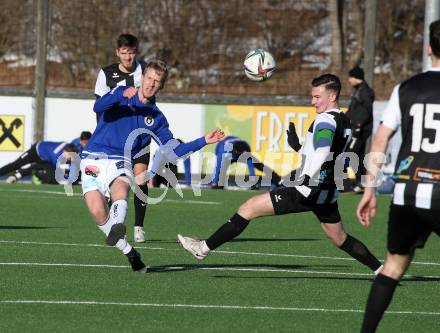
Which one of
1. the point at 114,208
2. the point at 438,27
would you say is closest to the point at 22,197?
the point at 114,208

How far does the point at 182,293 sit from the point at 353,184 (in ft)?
45.0

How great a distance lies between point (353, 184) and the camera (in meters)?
23.2

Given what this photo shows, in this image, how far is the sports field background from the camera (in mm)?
8562

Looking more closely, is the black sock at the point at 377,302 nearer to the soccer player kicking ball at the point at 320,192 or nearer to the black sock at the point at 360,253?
the soccer player kicking ball at the point at 320,192

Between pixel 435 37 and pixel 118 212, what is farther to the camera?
pixel 118 212

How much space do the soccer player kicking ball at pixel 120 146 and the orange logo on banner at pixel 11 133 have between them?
1218 cm

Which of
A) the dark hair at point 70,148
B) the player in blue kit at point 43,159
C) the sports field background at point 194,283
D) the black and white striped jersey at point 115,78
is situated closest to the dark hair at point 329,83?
the sports field background at point 194,283

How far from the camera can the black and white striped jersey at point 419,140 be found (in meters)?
7.39

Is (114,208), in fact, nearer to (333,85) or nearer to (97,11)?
(333,85)

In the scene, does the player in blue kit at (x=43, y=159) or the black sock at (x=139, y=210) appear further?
the player in blue kit at (x=43, y=159)

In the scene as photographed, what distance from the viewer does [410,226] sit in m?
7.43

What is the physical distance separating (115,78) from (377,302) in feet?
24.3

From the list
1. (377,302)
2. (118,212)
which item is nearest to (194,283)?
(118,212)

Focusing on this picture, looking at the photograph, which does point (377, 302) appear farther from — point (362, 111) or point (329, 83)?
point (362, 111)
